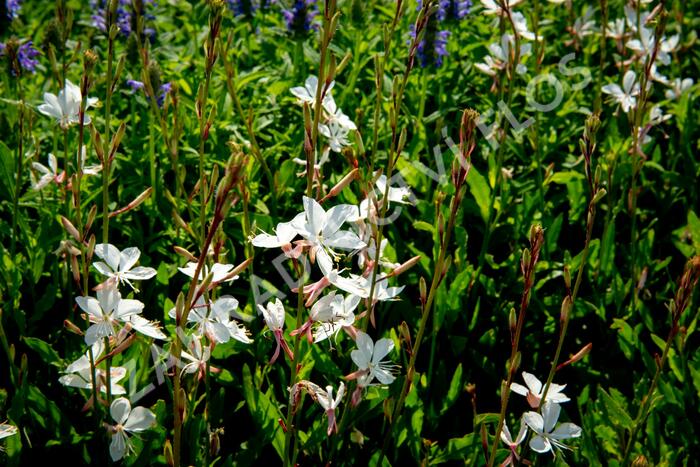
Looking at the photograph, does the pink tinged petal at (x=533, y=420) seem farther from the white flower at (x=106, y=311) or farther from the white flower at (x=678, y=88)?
the white flower at (x=678, y=88)

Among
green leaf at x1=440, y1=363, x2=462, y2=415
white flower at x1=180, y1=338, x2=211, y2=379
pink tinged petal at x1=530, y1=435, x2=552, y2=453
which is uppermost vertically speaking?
white flower at x1=180, y1=338, x2=211, y2=379

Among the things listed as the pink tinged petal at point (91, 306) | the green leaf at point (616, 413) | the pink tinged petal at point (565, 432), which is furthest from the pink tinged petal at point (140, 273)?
the green leaf at point (616, 413)

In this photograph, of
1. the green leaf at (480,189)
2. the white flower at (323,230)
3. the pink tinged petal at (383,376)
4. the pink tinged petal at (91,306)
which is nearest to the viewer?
the white flower at (323,230)

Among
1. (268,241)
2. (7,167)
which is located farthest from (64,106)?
(268,241)

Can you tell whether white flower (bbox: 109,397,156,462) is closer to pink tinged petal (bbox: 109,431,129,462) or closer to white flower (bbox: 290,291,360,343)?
pink tinged petal (bbox: 109,431,129,462)

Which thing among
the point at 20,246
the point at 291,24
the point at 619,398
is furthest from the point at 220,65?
the point at 619,398

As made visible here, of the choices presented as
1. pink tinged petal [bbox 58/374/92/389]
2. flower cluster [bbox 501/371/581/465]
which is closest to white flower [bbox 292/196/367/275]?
flower cluster [bbox 501/371/581/465]

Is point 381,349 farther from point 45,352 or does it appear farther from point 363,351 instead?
point 45,352
